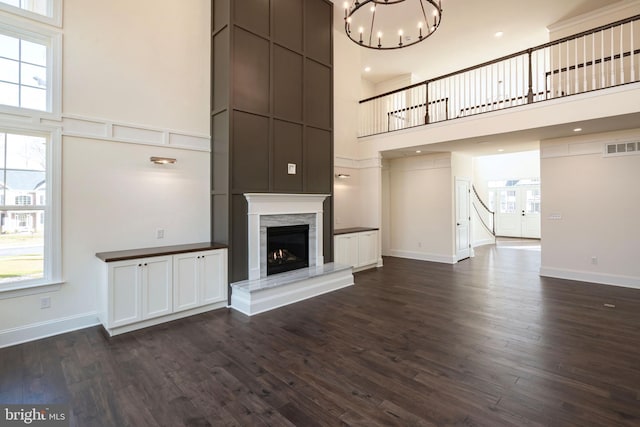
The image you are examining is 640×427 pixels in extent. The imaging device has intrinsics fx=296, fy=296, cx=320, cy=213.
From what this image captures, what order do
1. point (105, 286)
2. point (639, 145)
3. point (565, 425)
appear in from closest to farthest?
point (565, 425)
point (105, 286)
point (639, 145)

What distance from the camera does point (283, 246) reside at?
5.31 metres

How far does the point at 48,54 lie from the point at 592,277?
30.1ft

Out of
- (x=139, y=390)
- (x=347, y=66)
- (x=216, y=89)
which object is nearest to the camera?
(x=139, y=390)

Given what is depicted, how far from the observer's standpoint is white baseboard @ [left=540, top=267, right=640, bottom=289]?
5281mm

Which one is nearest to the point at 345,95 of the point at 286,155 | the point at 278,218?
the point at 286,155

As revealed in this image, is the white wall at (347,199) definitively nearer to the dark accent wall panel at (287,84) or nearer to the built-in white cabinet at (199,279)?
the dark accent wall panel at (287,84)

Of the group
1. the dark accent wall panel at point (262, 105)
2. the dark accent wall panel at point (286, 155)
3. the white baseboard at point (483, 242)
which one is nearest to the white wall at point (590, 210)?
the white baseboard at point (483, 242)

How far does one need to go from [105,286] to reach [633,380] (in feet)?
17.3

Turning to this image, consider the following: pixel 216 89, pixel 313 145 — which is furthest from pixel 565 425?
pixel 216 89

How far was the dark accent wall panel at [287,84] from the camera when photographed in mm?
5039

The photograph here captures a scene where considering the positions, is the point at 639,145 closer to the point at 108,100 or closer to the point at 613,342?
the point at 613,342

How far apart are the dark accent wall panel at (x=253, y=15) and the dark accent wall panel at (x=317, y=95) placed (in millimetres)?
1008

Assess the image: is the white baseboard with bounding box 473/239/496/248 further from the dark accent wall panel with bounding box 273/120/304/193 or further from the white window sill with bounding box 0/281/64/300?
the white window sill with bounding box 0/281/64/300

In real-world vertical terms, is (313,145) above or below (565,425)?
above
